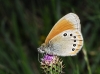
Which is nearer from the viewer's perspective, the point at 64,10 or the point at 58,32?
the point at 58,32

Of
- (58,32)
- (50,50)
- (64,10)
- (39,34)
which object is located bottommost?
(50,50)

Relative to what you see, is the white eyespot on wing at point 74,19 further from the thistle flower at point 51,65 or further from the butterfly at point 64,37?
the thistle flower at point 51,65

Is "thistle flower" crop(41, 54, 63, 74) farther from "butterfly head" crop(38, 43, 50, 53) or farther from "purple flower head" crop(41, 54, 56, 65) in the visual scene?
"butterfly head" crop(38, 43, 50, 53)

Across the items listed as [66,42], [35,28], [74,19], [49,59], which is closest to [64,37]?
[66,42]

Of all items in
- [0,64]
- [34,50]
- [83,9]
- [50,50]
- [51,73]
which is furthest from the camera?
[83,9]

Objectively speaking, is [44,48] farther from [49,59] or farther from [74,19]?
[74,19]

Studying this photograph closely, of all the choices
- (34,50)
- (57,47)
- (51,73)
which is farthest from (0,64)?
(51,73)

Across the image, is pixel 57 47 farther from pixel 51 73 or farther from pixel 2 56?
pixel 2 56
